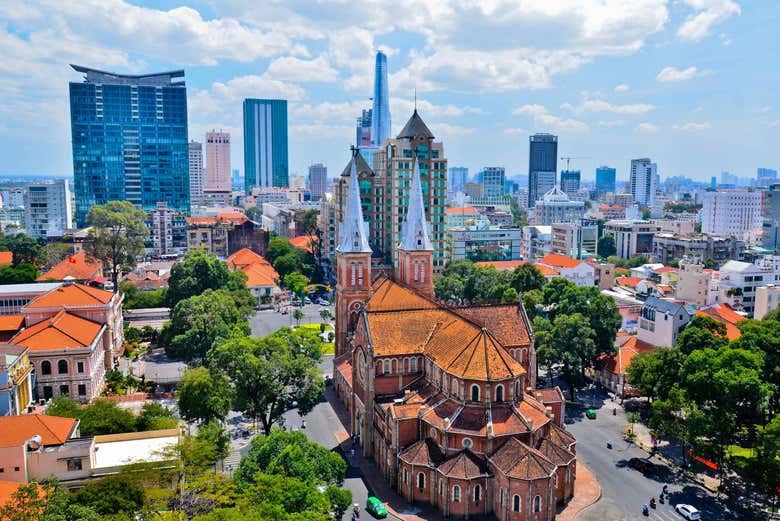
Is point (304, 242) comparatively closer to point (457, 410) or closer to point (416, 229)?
point (416, 229)

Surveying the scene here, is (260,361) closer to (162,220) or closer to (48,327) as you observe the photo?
(48,327)

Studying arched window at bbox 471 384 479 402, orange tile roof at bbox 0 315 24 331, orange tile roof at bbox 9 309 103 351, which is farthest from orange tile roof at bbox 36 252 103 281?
arched window at bbox 471 384 479 402

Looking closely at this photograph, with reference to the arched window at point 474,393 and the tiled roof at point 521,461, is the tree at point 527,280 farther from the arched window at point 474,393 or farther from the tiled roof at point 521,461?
the tiled roof at point 521,461

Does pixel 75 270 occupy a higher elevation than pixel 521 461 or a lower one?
higher

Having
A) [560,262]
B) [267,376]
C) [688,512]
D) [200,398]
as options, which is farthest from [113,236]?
[688,512]

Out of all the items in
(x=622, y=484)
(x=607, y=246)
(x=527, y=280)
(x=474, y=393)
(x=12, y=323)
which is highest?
(x=607, y=246)
